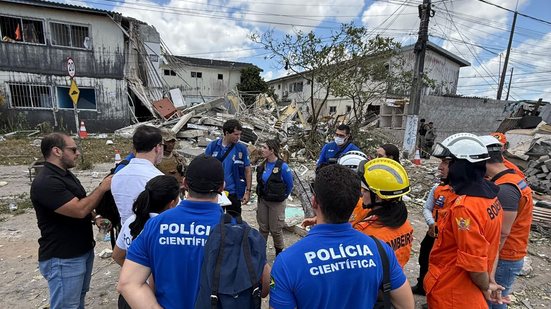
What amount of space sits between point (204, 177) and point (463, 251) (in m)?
1.60

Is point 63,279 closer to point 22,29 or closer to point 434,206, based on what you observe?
point 434,206

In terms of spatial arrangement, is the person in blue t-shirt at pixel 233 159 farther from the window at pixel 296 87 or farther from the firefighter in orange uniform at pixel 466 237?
the window at pixel 296 87

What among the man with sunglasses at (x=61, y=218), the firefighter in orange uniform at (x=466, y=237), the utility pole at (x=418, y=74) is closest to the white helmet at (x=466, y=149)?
the firefighter in orange uniform at (x=466, y=237)

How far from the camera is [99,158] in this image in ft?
32.0

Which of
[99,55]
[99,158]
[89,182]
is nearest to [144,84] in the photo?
[99,55]

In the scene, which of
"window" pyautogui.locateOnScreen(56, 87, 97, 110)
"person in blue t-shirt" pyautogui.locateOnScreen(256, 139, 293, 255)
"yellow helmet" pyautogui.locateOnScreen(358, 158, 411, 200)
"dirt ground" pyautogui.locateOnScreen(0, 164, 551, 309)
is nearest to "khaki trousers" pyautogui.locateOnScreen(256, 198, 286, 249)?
"person in blue t-shirt" pyautogui.locateOnScreen(256, 139, 293, 255)

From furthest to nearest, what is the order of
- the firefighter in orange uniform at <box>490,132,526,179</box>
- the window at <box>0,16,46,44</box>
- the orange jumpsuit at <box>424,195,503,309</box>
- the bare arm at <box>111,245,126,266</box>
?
the window at <box>0,16,46,44</box> → the firefighter in orange uniform at <box>490,132,526,179</box> → the bare arm at <box>111,245,126,266</box> → the orange jumpsuit at <box>424,195,503,309</box>

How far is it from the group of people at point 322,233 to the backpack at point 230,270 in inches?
4.3

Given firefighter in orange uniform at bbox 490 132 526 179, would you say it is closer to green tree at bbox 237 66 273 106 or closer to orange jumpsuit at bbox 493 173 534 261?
orange jumpsuit at bbox 493 173 534 261

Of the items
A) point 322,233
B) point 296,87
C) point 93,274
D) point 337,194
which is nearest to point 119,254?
point 322,233

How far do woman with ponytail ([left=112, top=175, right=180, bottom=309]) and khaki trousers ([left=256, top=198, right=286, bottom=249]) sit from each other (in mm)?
2292

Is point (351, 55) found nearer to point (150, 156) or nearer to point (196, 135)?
point (196, 135)

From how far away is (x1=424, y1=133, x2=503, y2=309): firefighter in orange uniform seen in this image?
174cm

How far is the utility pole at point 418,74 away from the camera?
424 inches
